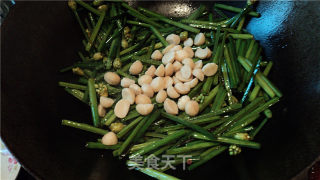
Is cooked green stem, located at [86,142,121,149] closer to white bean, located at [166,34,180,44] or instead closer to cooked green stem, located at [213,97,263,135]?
cooked green stem, located at [213,97,263,135]

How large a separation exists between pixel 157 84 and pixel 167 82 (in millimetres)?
88

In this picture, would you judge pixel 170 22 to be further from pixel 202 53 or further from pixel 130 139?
pixel 130 139

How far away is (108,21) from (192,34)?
70 cm

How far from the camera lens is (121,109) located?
1.80 meters

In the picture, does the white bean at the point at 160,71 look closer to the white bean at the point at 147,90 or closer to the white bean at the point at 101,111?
the white bean at the point at 147,90

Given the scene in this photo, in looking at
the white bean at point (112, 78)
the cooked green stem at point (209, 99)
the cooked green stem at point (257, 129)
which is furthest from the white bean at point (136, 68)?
the cooked green stem at point (257, 129)

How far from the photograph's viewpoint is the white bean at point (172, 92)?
184 centimetres

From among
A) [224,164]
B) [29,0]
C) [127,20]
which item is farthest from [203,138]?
[29,0]

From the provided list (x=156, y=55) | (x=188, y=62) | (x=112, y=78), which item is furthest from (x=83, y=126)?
(x=188, y=62)

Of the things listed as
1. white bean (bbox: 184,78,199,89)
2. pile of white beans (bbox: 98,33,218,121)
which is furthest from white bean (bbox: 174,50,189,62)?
white bean (bbox: 184,78,199,89)

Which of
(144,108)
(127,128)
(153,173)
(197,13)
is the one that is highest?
(197,13)

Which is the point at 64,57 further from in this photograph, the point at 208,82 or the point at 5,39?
the point at 208,82

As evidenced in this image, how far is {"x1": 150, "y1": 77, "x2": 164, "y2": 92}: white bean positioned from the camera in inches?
73.4

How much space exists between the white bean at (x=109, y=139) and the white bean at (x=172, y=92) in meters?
0.46
